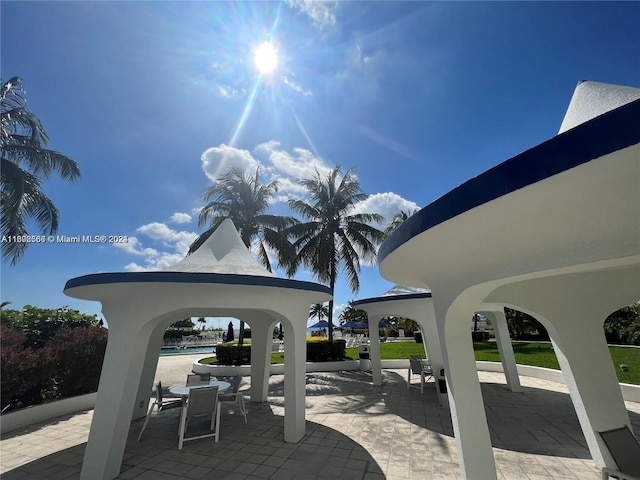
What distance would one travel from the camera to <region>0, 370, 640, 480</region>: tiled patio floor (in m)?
5.20

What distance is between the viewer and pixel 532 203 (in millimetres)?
2393

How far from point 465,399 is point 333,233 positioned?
1457 cm

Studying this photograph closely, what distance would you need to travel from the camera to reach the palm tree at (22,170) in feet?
42.8

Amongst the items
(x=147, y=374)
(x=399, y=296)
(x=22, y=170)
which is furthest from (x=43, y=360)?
(x=399, y=296)

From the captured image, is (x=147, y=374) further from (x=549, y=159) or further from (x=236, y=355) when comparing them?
(x=549, y=159)

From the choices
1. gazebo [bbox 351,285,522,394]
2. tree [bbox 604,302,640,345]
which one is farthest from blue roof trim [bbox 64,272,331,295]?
tree [bbox 604,302,640,345]

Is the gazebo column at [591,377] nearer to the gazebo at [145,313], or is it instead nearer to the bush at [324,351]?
the gazebo at [145,313]

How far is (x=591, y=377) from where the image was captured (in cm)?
531

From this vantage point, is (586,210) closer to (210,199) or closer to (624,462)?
(624,462)

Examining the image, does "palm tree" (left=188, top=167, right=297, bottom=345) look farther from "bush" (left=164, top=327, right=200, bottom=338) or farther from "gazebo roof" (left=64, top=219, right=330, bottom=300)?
"bush" (left=164, top=327, right=200, bottom=338)

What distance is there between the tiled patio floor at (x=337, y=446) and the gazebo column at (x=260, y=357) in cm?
55

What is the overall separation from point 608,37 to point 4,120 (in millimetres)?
22191

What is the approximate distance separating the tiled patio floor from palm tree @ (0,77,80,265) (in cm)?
1085

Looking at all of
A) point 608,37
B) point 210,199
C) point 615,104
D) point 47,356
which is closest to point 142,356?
point 47,356
